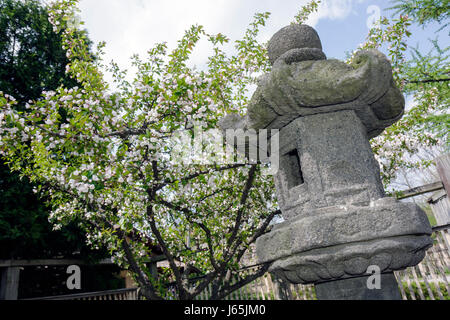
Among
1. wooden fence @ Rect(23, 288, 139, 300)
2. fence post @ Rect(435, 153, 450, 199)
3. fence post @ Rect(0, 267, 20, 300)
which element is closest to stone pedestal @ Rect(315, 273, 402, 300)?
fence post @ Rect(435, 153, 450, 199)

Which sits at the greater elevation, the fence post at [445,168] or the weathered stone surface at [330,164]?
the fence post at [445,168]

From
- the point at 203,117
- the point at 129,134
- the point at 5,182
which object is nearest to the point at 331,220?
the point at 203,117

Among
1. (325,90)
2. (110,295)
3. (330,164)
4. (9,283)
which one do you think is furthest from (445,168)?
(9,283)

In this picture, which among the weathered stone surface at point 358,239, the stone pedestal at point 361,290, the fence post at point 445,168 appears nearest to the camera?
the weathered stone surface at point 358,239

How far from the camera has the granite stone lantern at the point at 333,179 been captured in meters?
1.80

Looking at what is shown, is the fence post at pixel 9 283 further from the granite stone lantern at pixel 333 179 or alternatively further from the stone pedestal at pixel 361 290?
the stone pedestal at pixel 361 290

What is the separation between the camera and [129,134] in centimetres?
345

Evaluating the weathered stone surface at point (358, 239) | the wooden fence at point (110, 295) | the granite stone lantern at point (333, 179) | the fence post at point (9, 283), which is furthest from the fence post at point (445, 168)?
the fence post at point (9, 283)

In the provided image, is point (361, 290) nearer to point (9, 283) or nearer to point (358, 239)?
point (358, 239)

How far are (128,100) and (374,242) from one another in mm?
3235

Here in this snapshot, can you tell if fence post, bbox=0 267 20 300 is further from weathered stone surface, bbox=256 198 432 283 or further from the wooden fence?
weathered stone surface, bbox=256 198 432 283
